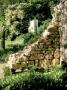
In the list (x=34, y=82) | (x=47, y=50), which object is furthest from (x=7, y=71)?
(x=34, y=82)

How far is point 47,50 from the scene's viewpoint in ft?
55.5

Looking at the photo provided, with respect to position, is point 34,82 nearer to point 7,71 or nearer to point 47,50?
point 7,71

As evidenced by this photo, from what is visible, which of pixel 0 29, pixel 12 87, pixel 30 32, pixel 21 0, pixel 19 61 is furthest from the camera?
pixel 21 0

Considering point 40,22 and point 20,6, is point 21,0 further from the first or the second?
point 40,22

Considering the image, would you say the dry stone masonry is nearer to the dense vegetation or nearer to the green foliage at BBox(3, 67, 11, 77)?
the green foliage at BBox(3, 67, 11, 77)

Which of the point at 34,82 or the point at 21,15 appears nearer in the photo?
the point at 34,82

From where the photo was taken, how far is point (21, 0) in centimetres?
3303

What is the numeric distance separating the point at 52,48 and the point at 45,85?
4526 millimetres

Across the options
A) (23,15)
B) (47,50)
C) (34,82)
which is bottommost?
(34,82)

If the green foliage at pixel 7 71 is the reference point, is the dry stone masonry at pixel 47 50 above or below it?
above

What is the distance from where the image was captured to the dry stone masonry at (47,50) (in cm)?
1669

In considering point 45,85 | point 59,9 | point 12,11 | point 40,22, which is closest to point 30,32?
point 40,22

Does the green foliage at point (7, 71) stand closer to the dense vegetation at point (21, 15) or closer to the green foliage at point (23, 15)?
the dense vegetation at point (21, 15)

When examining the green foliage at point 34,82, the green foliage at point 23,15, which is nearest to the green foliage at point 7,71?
the green foliage at point 34,82
